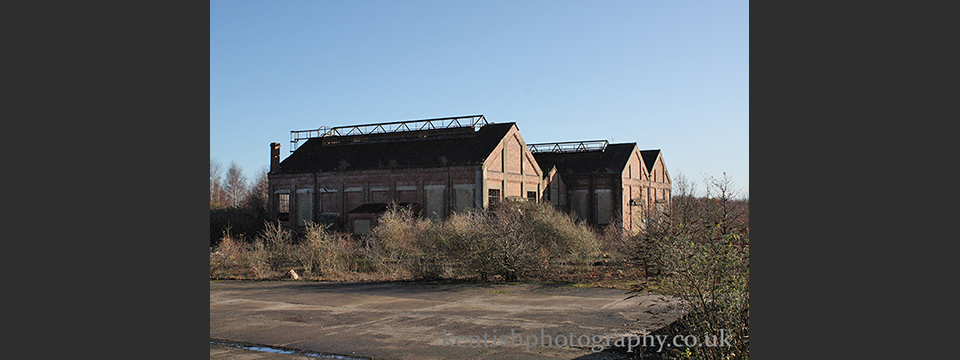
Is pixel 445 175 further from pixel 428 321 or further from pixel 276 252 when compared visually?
pixel 428 321

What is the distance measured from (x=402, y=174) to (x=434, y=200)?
2.71 metres

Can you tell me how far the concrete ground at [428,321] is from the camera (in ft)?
26.3

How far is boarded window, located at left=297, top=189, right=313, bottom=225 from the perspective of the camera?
38.4 metres

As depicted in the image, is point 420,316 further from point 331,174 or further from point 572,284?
point 331,174

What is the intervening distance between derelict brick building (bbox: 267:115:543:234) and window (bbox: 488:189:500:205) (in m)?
0.01

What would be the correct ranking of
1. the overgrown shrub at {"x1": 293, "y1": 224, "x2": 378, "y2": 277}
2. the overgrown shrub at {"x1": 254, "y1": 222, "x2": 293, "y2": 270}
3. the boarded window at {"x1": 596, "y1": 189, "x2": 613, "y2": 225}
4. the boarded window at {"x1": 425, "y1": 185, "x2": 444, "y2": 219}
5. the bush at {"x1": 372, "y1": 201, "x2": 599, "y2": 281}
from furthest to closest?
the boarded window at {"x1": 596, "y1": 189, "x2": 613, "y2": 225} → the boarded window at {"x1": 425, "y1": 185, "x2": 444, "y2": 219} → the overgrown shrub at {"x1": 254, "y1": 222, "x2": 293, "y2": 270} → the overgrown shrub at {"x1": 293, "y1": 224, "x2": 378, "y2": 277} → the bush at {"x1": 372, "y1": 201, "x2": 599, "y2": 281}

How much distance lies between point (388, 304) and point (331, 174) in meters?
26.3

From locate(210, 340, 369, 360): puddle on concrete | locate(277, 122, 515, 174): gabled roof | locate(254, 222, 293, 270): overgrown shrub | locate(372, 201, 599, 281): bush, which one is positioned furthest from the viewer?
locate(277, 122, 515, 174): gabled roof

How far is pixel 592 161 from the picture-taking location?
4219cm

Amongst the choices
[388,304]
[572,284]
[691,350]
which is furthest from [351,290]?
[691,350]

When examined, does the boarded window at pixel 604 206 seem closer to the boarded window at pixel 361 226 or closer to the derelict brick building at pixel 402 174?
the derelict brick building at pixel 402 174

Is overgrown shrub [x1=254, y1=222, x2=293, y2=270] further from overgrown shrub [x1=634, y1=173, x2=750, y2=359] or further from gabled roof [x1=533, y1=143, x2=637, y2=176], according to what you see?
gabled roof [x1=533, y1=143, x2=637, y2=176]

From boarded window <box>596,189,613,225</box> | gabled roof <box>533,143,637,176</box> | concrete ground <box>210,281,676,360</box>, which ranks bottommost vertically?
concrete ground <box>210,281,676,360</box>

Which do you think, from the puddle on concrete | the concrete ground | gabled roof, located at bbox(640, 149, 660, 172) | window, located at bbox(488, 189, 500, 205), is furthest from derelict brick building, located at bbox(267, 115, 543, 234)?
the puddle on concrete
